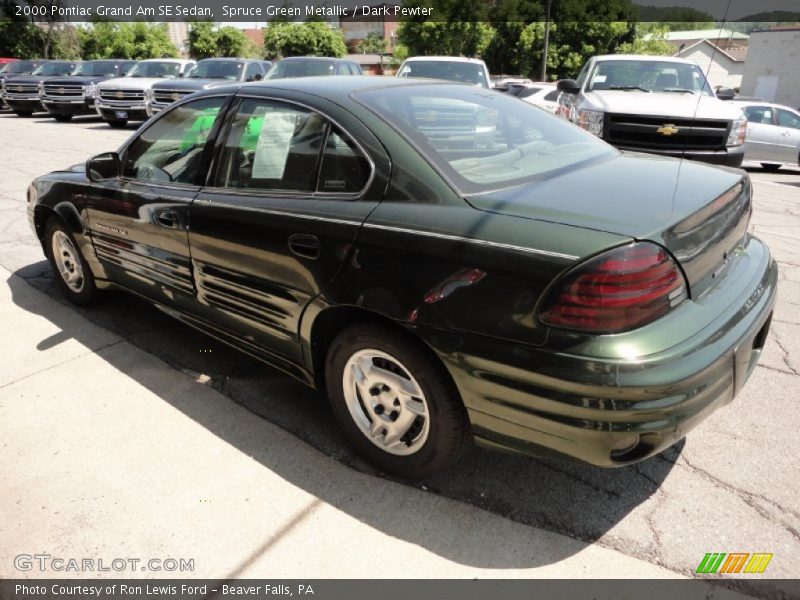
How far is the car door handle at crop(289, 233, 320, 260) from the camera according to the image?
2480 millimetres

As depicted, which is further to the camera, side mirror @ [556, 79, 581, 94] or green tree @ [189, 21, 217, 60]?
green tree @ [189, 21, 217, 60]

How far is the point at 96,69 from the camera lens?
1975 centimetres

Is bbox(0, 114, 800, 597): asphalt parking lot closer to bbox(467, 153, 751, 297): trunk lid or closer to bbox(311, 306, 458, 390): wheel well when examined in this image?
bbox(311, 306, 458, 390): wheel well

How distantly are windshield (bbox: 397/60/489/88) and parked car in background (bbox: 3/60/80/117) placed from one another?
14988 mm

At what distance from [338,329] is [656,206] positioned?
133 centimetres

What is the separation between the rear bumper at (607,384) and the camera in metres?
1.88

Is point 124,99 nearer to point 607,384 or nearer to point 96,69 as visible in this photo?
point 96,69

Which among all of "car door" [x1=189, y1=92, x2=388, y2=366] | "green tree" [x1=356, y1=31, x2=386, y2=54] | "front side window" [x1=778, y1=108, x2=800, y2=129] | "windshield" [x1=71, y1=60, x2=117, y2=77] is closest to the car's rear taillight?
"car door" [x1=189, y1=92, x2=388, y2=366]

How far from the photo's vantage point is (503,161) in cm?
257

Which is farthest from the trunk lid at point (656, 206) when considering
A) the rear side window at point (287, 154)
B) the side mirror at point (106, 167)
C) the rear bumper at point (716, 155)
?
the rear bumper at point (716, 155)

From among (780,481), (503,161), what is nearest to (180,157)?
(503,161)

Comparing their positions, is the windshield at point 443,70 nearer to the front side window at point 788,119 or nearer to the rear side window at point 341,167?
the front side window at point 788,119

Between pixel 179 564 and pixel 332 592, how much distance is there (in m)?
0.60

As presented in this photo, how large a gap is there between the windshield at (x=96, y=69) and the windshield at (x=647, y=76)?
56.7 ft
